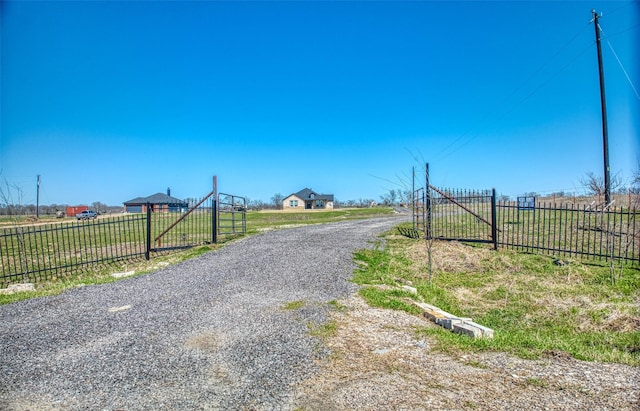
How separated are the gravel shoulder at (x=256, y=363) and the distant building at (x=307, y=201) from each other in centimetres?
7383

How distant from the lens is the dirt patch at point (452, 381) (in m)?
3.20

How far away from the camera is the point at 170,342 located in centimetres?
473

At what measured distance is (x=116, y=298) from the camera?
7.04 meters

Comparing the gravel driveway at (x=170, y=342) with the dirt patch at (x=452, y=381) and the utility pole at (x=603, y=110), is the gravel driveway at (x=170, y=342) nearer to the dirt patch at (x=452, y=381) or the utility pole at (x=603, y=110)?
the dirt patch at (x=452, y=381)

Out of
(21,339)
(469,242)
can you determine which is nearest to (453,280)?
(469,242)

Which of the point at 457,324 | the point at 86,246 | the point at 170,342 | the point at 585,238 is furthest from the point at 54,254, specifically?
the point at 585,238

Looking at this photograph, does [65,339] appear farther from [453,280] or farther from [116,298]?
[453,280]

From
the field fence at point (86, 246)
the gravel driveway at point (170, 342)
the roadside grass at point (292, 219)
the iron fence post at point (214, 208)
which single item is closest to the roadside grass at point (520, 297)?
the gravel driveway at point (170, 342)

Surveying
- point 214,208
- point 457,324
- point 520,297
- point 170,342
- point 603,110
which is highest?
point 603,110

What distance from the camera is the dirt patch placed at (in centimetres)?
320

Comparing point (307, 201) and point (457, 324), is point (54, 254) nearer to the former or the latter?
point (457, 324)

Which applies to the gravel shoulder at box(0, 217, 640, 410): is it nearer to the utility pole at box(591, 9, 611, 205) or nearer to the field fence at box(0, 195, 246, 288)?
the field fence at box(0, 195, 246, 288)

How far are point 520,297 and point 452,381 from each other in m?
4.70

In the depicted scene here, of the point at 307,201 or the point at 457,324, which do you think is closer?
the point at 457,324
